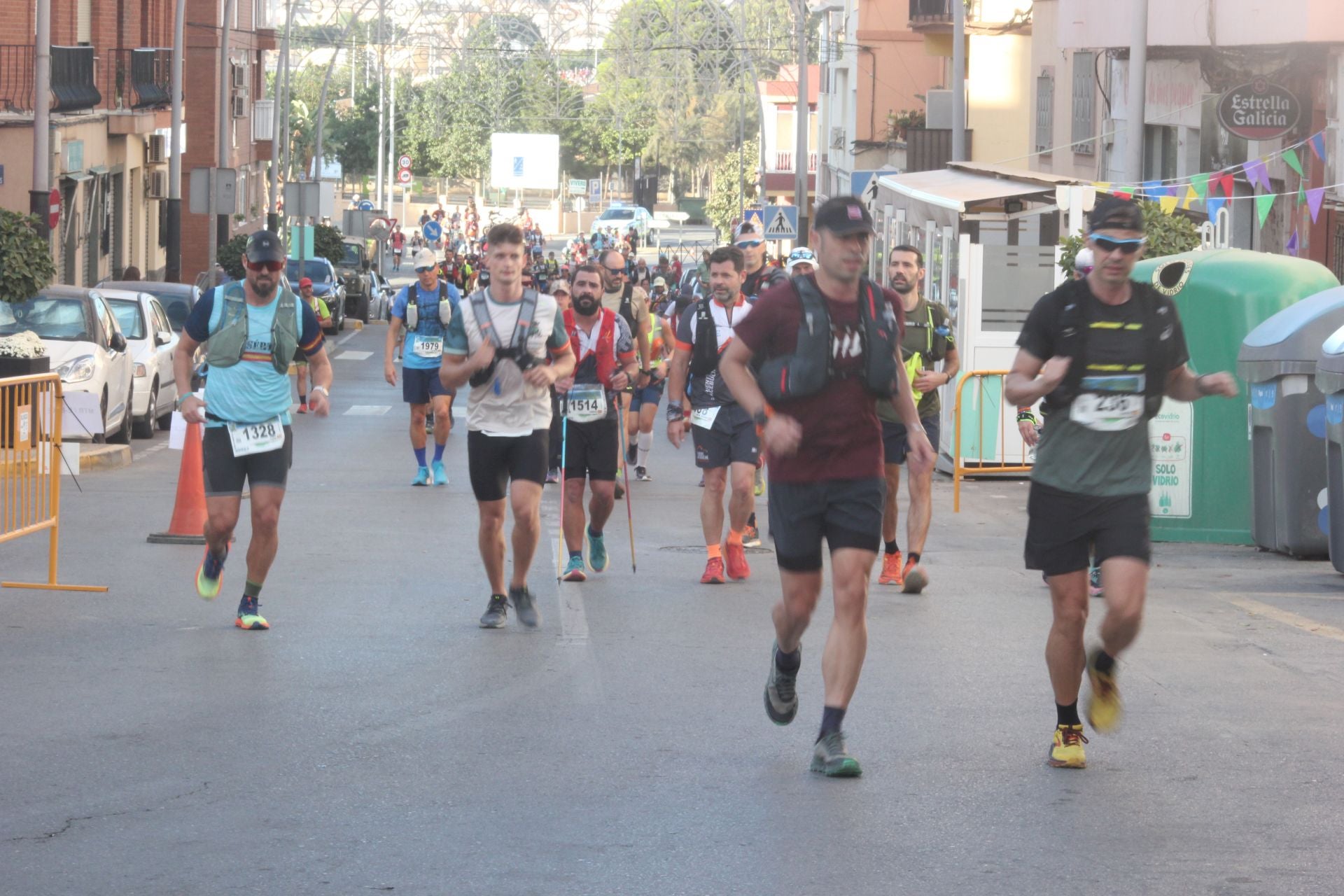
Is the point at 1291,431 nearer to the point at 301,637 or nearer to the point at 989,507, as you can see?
the point at 989,507

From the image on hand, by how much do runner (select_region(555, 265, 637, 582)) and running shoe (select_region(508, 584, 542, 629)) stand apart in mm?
1444

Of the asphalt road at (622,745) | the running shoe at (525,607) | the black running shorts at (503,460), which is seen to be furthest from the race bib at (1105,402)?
the running shoe at (525,607)

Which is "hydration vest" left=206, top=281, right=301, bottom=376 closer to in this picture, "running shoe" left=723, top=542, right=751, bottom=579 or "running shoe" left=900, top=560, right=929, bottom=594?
"running shoe" left=723, top=542, right=751, bottom=579

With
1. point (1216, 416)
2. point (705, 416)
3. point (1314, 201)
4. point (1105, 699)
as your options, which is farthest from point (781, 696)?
point (1314, 201)

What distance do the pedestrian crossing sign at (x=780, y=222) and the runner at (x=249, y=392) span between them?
30.2 metres

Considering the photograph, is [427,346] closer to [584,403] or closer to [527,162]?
[584,403]

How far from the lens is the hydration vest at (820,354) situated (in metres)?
6.38

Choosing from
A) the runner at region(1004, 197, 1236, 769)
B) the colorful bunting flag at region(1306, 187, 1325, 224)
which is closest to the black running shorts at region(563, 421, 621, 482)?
the runner at region(1004, 197, 1236, 769)

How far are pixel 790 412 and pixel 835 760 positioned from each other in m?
1.13

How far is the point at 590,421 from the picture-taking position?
35.3ft

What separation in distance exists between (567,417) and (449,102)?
75025 mm

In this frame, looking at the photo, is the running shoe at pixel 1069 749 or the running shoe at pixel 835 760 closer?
the running shoe at pixel 835 760

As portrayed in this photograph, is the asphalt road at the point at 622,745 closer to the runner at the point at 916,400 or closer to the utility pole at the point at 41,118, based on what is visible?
the runner at the point at 916,400

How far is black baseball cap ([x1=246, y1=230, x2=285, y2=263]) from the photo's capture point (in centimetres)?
887
